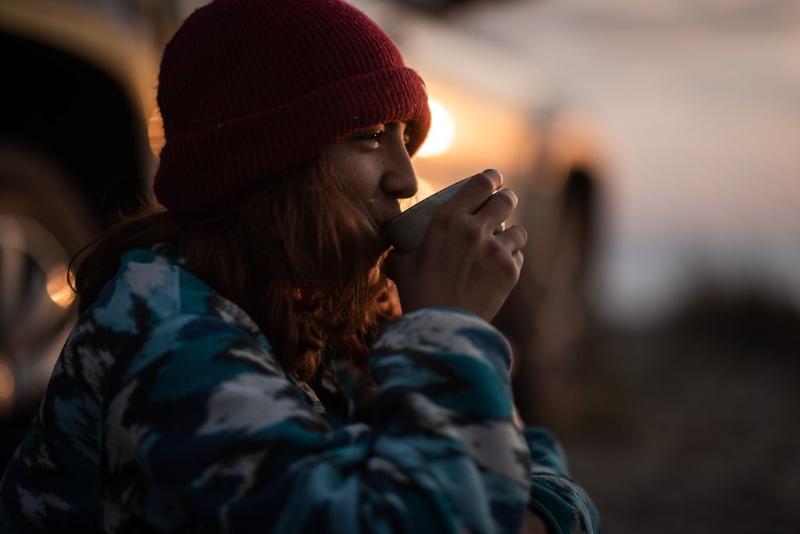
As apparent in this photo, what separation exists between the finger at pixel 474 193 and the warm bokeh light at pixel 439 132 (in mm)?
2090

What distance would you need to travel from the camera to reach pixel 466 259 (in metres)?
1.11

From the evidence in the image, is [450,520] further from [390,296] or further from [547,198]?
[547,198]

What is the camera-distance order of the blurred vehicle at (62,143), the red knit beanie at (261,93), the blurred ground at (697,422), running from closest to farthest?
the red knit beanie at (261,93) < the blurred vehicle at (62,143) < the blurred ground at (697,422)

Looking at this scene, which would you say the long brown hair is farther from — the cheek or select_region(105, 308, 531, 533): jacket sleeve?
select_region(105, 308, 531, 533): jacket sleeve

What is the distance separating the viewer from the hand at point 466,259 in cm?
110

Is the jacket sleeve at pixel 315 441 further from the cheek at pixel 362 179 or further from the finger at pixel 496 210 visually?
the cheek at pixel 362 179

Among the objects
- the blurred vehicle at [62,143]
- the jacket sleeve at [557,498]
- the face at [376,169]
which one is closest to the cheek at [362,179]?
the face at [376,169]

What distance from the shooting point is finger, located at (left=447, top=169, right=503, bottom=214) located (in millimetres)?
1152

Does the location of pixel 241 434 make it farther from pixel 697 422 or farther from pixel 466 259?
pixel 697 422

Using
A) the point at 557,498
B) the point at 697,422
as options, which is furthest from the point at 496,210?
the point at 697,422

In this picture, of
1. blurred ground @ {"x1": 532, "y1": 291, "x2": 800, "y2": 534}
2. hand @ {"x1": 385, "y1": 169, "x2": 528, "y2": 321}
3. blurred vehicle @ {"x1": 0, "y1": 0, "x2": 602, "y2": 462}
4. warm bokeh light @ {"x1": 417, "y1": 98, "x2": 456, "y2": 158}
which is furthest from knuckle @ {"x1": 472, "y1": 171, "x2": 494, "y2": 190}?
blurred ground @ {"x1": 532, "y1": 291, "x2": 800, "y2": 534}

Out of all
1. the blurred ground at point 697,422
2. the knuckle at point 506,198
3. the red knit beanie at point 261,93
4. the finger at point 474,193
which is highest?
the red knit beanie at point 261,93

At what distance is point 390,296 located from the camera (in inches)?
60.0

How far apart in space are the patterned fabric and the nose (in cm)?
28
